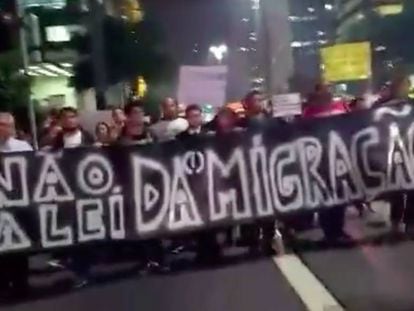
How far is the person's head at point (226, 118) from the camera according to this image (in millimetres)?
8828

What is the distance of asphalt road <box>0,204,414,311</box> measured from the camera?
6934 millimetres

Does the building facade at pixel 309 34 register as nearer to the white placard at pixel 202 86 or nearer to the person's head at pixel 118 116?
the white placard at pixel 202 86

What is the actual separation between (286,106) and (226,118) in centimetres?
57

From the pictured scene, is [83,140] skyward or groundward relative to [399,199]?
skyward

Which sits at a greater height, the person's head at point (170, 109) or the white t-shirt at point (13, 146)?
the person's head at point (170, 109)

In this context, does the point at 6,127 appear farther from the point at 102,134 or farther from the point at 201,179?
the point at 201,179

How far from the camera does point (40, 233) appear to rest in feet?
25.8

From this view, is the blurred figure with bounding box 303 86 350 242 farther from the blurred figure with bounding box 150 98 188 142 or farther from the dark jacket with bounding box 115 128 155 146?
the dark jacket with bounding box 115 128 155 146

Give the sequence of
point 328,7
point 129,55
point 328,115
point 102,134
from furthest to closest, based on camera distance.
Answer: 1. point 129,55
2. point 328,7
3. point 102,134
4. point 328,115

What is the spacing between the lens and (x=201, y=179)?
8273 mm

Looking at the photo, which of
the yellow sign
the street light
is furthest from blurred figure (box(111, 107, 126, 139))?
the street light

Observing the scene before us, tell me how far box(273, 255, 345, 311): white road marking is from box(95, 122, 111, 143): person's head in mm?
1872

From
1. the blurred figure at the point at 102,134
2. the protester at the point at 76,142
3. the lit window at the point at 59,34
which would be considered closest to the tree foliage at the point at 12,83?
the lit window at the point at 59,34

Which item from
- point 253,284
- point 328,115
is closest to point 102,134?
point 328,115
